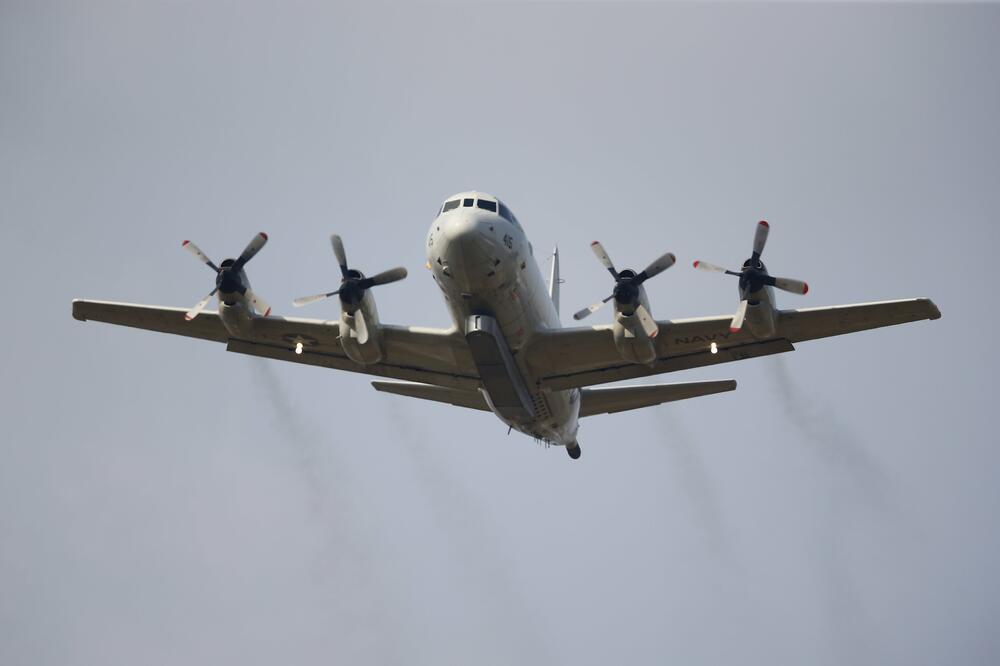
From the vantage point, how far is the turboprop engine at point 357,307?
2406 centimetres

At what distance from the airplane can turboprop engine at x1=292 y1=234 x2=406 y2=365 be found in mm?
31

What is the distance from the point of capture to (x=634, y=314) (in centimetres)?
2339

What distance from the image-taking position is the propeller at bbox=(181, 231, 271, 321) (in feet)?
80.1

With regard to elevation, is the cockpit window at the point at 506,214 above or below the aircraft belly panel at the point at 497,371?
above

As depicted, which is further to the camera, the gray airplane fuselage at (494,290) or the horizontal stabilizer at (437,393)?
the horizontal stabilizer at (437,393)

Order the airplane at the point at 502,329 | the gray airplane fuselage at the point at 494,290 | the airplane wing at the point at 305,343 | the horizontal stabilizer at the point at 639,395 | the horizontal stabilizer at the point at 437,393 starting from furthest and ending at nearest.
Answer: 1. the horizontal stabilizer at the point at 437,393
2. the horizontal stabilizer at the point at 639,395
3. the airplane wing at the point at 305,343
4. the airplane at the point at 502,329
5. the gray airplane fuselage at the point at 494,290

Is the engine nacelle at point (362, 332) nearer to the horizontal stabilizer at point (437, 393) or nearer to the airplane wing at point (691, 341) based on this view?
the horizontal stabilizer at point (437, 393)

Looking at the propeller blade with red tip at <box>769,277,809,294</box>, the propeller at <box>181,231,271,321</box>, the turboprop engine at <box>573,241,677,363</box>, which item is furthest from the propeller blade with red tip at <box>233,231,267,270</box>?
the propeller blade with red tip at <box>769,277,809,294</box>

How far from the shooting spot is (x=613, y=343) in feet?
82.1

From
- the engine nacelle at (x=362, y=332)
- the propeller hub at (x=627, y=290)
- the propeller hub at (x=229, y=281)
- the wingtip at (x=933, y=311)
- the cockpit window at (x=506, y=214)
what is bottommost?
the wingtip at (x=933, y=311)

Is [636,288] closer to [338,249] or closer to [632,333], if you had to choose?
[632,333]

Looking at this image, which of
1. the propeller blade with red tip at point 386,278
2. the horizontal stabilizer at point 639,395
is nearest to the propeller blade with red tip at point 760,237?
the horizontal stabilizer at point 639,395

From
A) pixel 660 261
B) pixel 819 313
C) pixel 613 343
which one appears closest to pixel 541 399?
pixel 613 343

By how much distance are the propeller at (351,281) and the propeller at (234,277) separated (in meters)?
1.24
